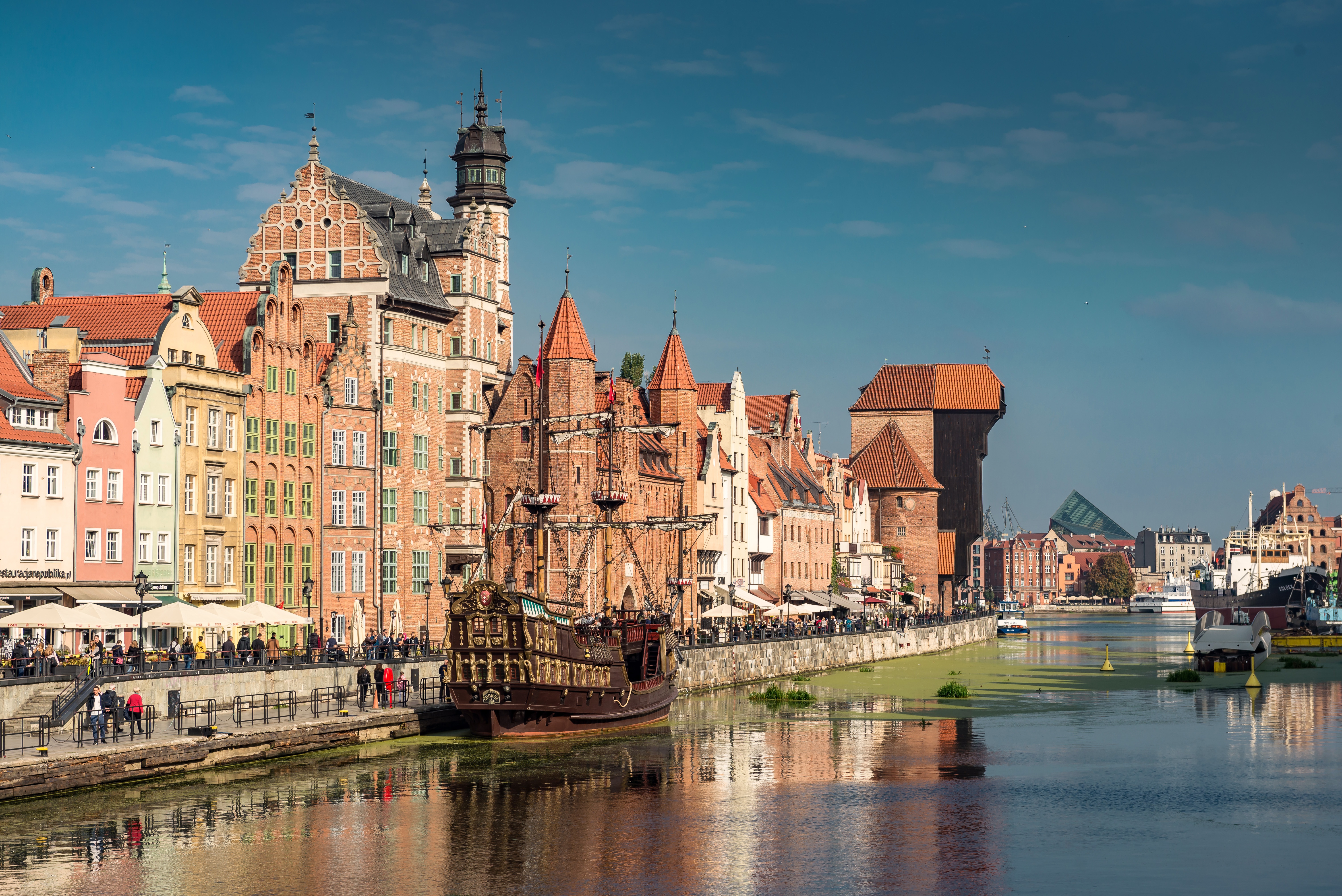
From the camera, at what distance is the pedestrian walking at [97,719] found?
4669cm

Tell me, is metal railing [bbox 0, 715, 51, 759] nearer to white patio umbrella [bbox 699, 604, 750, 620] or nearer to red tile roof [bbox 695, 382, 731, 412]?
white patio umbrella [bbox 699, 604, 750, 620]

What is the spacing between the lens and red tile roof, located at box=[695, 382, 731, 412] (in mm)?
125938

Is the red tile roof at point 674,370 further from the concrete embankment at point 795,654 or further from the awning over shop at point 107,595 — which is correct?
the awning over shop at point 107,595

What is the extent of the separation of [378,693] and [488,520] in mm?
28262

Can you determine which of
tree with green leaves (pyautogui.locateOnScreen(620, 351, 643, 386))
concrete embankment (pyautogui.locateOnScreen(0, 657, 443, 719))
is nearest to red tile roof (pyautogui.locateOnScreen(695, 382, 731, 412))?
tree with green leaves (pyautogui.locateOnScreen(620, 351, 643, 386))

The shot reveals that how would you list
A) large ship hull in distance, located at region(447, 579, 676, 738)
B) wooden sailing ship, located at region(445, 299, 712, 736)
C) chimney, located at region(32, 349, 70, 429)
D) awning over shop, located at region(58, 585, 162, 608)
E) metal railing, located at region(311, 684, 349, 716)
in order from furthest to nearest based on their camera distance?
chimney, located at region(32, 349, 70, 429) → awning over shop, located at region(58, 585, 162, 608) → wooden sailing ship, located at region(445, 299, 712, 736) → large ship hull in distance, located at region(447, 579, 676, 738) → metal railing, located at region(311, 684, 349, 716)

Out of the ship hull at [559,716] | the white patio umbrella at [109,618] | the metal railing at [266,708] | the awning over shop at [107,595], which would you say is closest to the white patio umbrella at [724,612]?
the ship hull at [559,716]

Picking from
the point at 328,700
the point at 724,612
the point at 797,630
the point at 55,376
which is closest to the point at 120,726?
the point at 328,700

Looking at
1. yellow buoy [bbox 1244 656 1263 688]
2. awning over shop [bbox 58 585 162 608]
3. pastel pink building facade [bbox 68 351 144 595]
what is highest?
pastel pink building facade [bbox 68 351 144 595]

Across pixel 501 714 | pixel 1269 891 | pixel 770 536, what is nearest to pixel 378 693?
pixel 501 714

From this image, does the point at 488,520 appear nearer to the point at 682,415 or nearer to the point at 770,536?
the point at 682,415

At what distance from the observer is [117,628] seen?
61.5 metres

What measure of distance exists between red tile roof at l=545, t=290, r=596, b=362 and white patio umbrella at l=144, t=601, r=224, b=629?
1389 inches

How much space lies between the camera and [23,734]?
46.5m
